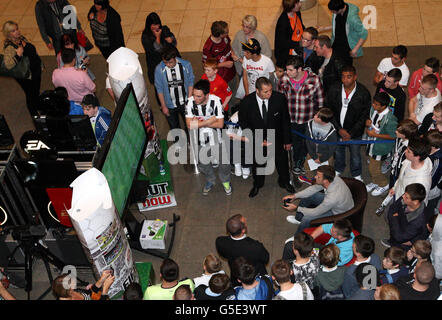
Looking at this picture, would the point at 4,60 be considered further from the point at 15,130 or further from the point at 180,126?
the point at 180,126

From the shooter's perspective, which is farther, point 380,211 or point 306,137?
point 306,137

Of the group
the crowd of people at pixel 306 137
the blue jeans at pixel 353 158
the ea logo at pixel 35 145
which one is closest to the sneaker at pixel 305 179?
the crowd of people at pixel 306 137

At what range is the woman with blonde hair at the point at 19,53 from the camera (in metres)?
7.32

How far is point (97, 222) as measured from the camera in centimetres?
449

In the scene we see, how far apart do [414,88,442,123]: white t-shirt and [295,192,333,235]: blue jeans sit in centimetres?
155

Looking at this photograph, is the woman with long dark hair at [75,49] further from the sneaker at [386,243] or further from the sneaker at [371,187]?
the sneaker at [386,243]

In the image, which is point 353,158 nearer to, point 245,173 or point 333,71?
point 333,71

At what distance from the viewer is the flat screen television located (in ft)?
15.4

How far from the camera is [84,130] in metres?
5.27

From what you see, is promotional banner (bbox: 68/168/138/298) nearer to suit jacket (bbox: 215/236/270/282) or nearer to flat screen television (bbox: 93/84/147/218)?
flat screen television (bbox: 93/84/147/218)

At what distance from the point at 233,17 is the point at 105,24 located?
10.4 ft

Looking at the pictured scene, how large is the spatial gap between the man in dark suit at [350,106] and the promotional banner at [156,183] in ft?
7.26

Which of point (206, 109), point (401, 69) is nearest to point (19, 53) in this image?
point (206, 109)

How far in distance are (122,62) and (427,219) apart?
12.5 feet
